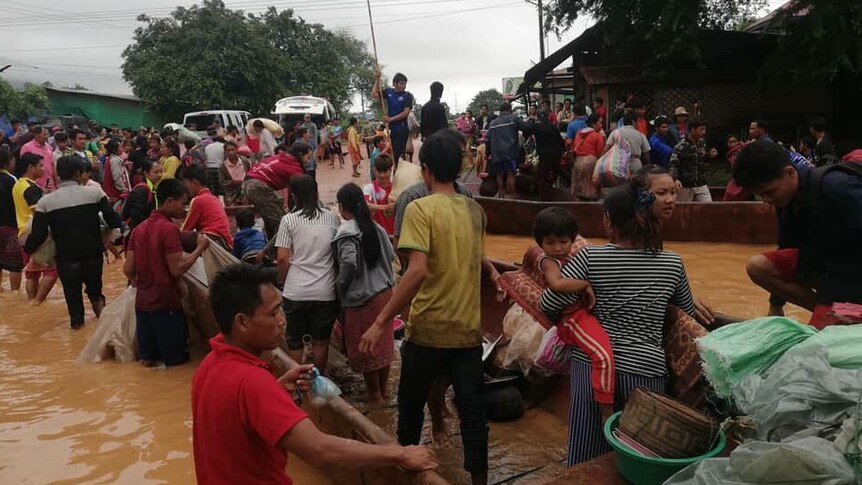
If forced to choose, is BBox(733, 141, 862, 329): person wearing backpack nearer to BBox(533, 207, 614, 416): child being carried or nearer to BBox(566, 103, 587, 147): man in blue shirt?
BBox(533, 207, 614, 416): child being carried

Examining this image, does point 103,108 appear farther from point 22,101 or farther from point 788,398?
point 788,398

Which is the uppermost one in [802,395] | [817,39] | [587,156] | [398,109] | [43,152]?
[817,39]

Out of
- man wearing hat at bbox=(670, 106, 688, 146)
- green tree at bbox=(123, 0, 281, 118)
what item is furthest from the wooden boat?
green tree at bbox=(123, 0, 281, 118)

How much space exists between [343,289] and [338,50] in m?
41.8

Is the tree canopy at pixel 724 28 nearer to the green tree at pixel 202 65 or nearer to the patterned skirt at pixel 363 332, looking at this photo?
the patterned skirt at pixel 363 332

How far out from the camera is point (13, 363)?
22.1 feet

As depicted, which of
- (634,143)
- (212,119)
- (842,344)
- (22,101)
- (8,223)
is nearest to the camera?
(842,344)

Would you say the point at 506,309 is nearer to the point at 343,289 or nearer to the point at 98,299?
the point at 343,289

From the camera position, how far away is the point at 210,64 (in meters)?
34.9

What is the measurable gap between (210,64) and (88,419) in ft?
108

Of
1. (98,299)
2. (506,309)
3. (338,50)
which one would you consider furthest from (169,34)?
(506,309)

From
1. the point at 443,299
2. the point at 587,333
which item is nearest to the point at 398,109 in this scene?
the point at 443,299

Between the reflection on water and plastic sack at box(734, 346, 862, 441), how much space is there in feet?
8.88

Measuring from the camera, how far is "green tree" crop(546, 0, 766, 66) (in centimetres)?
1494
